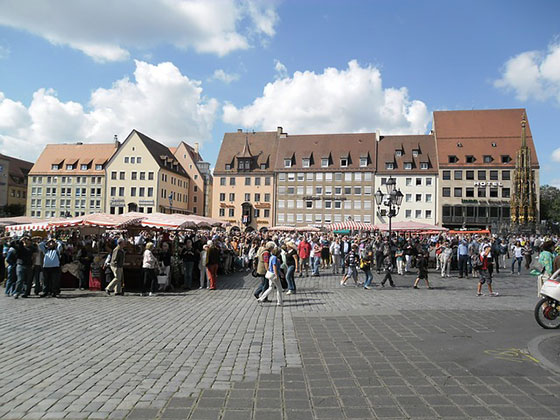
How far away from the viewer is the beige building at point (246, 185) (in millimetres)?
68312

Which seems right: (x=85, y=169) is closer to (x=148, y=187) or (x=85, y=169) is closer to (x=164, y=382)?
(x=148, y=187)

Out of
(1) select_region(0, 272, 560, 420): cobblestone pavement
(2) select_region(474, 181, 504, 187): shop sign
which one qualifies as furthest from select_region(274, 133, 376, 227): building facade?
(1) select_region(0, 272, 560, 420): cobblestone pavement

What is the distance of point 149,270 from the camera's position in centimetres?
1374

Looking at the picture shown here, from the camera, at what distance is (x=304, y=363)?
611 cm

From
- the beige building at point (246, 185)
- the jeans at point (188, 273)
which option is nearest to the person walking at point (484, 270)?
the jeans at point (188, 273)

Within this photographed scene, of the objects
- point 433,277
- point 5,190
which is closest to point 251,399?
point 433,277

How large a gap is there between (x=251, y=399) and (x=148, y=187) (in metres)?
68.6

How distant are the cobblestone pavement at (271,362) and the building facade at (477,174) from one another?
55.4 metres

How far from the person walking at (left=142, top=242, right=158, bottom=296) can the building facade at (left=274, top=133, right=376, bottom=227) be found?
2049 inches

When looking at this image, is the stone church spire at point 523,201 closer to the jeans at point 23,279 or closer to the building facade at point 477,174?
the building facade at point 477,174

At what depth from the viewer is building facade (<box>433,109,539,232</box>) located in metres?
62.7

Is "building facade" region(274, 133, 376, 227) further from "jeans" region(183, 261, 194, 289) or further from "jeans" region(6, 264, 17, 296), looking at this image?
"jeans" region(6, 264, 17, 296)

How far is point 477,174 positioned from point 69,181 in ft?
211

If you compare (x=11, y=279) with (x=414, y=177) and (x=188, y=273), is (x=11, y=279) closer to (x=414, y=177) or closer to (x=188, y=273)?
(x=188, y=273)
